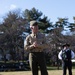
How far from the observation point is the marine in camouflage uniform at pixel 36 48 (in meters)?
5.79

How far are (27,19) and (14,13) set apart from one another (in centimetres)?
288

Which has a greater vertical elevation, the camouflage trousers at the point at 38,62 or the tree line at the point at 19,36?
the tree line at the point at 19,36

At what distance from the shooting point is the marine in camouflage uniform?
5.79 metres

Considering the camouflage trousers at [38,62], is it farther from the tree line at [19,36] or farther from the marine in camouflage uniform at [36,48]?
the tree line at [19,36]

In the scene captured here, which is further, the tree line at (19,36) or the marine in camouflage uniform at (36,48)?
the tree line at (19,36)

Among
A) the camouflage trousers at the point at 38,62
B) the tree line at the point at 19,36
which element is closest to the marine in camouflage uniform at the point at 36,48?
the camouflage trousers at the point at 38,62

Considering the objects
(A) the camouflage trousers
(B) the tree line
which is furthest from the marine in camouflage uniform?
(B) the tree line

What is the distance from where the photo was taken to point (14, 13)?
60.9 metres

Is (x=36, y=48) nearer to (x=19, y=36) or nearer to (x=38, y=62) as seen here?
(x=38, y=62)

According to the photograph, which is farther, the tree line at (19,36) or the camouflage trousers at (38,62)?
the tree line at (19,36)

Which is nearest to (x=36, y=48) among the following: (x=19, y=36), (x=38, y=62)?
(x=38, y=62)

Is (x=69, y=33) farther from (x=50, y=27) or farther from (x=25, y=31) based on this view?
(x=25, y=31)

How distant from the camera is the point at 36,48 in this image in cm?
584

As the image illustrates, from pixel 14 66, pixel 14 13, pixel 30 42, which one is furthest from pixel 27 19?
pixel 30 42
